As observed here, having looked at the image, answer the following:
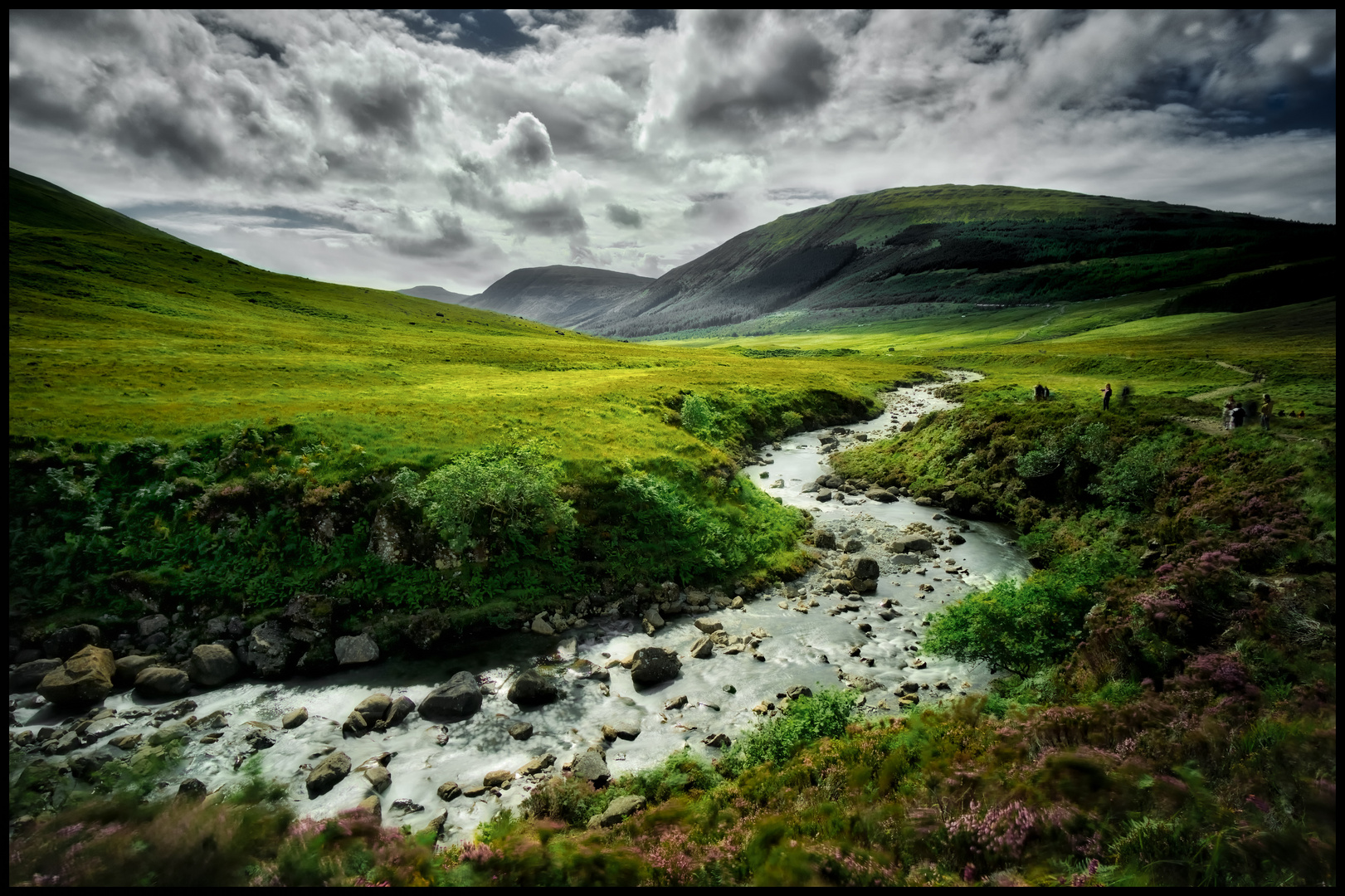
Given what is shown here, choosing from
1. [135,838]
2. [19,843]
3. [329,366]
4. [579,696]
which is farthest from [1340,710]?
[329,366]

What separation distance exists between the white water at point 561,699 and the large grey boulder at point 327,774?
21 cm

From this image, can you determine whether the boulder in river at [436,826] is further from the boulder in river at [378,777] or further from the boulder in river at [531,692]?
the boulder in river at [531,692]

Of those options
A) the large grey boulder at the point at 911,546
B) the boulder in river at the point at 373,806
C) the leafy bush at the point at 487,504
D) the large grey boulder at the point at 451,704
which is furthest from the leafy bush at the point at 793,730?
the large grey boulder at the point at 911,546

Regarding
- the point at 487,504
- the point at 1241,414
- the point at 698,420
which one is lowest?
the point at 487,504

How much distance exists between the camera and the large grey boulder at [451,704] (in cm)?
2017

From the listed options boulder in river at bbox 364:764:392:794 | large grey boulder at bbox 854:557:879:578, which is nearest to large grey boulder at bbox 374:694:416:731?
boulder in river at bbox 364:764:392:794

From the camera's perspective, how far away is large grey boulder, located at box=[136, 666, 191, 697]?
20453 mm

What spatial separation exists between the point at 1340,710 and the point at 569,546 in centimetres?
2535

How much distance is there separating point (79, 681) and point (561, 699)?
16335 millimetres

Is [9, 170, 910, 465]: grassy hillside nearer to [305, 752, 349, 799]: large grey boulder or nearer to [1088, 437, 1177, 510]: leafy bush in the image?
[305, 752, 349, 799]: large grey boulder

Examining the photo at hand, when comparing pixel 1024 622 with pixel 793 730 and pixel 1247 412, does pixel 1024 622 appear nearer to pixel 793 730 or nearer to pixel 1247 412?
pixel 793 730

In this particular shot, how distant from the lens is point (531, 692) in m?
20.9

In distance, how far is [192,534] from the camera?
85.7ft

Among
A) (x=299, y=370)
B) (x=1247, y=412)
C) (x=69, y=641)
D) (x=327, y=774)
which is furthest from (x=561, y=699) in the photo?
(x=299, y=370)
